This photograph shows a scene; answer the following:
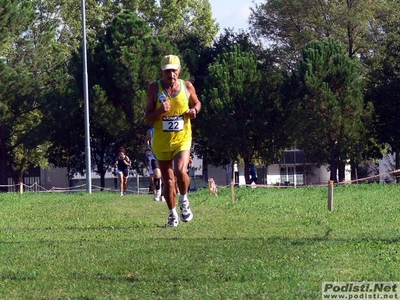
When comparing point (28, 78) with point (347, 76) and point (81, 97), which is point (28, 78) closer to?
point (81, 97)

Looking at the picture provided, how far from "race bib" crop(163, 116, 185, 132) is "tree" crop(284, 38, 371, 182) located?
38.5 meters

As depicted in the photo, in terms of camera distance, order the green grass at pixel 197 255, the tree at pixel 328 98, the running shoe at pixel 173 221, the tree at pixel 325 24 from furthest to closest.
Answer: the tree at pixel 325 24
the tree at pixel 328 98
the running shoe at pixel 173 221
the green grass at pixel 197 255

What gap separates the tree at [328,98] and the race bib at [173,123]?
38523 millimetres

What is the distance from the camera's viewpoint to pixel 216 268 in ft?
25.0

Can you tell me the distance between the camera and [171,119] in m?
11.1

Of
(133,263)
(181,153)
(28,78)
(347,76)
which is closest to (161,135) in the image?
(181,153)

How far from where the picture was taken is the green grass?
6.84 metres

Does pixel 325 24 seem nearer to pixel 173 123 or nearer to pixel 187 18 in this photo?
pixel 187 18

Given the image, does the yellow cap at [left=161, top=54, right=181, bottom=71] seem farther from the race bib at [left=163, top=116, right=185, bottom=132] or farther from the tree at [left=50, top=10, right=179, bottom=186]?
the tree at [left=50, top=10, right=179, bottom=186]

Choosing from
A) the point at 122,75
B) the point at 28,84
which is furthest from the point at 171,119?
the point at 28,84

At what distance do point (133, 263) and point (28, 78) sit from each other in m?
48.6

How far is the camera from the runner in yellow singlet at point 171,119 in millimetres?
11008

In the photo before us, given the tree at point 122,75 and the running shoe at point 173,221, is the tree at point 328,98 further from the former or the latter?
the running shoe at point 173,221

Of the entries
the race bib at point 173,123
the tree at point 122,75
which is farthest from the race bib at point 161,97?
the tree at point 122,75
